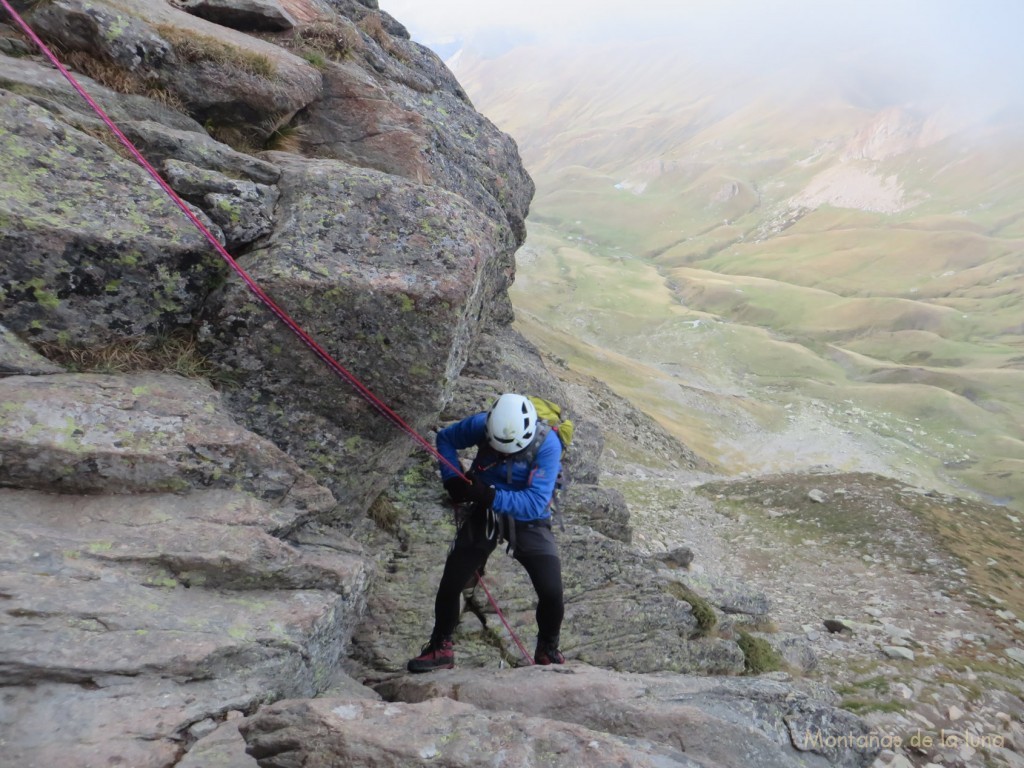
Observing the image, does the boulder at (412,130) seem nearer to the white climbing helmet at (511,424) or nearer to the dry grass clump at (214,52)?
the dry grass clump at (214,52)

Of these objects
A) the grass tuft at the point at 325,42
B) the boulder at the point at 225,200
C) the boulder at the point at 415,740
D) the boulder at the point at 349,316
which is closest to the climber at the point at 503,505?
the boulder at the point at 349,316

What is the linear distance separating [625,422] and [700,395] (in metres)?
32.4

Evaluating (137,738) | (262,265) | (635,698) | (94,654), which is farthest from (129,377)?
(635,698)

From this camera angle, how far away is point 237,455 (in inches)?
320

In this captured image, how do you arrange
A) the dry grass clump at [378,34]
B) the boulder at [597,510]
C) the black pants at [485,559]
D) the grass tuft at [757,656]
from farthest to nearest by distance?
1. the dry grass clump at [378,34]
2. the boulder at [597,510]
3. the grass tuft at [757,656]
4. the black pants at [485,559]

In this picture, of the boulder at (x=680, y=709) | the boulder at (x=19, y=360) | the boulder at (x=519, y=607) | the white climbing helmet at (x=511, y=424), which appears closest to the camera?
the boulder at (x=19, y=360)

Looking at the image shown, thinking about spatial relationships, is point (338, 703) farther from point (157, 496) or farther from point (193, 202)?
point (193, 202)

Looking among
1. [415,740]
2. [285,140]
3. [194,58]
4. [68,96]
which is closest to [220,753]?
[415,740]

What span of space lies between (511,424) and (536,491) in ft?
3.78

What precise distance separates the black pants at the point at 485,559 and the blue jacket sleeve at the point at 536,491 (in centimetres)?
40

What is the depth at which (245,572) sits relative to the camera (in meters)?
7.46

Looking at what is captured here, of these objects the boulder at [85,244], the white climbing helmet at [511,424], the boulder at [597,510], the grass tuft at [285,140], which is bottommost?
the boulder at [597,510]

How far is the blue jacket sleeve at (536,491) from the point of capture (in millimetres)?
8781

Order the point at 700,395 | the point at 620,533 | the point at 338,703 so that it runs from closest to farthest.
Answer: the point at 338,703, the point at 620,533, the point at 700,395
